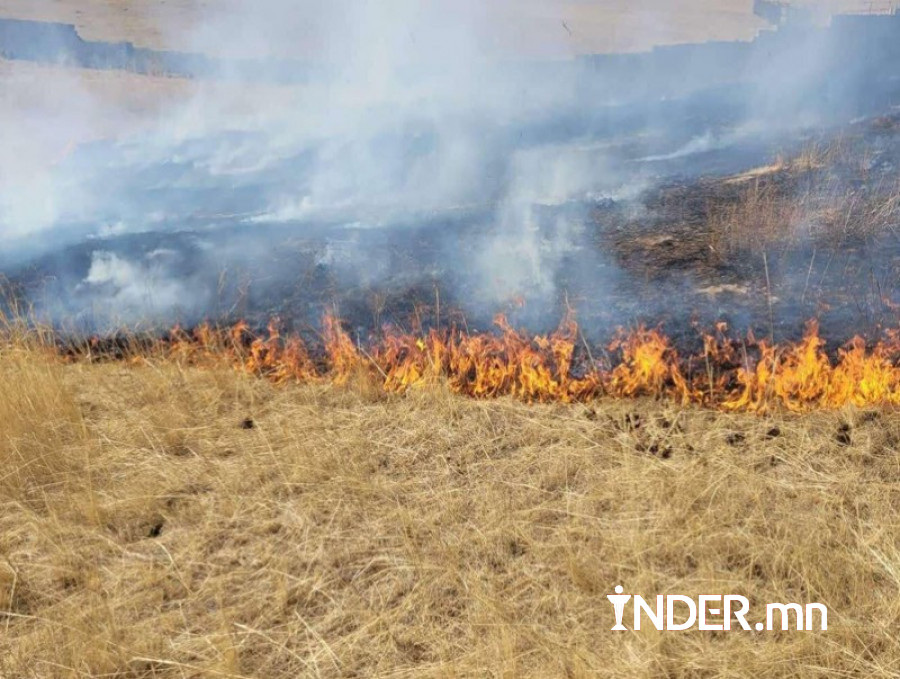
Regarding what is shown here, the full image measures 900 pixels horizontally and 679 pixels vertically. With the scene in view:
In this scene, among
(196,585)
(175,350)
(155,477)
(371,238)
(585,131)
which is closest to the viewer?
(196,585)

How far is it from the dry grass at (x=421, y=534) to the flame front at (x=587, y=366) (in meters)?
0.21

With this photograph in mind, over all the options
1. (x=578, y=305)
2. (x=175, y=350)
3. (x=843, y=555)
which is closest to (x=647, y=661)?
(x=843, y=555)

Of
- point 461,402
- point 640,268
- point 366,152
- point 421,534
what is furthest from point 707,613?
point 366,152

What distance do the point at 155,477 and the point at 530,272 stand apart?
303cm

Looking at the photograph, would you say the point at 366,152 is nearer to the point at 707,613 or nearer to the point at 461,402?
the point at 461,402

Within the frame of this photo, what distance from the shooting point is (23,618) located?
3.38 meters

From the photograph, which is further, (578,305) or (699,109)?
(699,109)

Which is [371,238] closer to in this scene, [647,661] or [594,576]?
[594,576]

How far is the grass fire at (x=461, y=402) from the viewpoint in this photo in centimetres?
320

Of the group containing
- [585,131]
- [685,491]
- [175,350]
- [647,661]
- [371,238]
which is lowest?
[647,661]

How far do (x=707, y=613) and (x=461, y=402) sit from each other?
192cm

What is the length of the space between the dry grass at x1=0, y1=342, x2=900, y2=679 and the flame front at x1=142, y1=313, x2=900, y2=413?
21 cm

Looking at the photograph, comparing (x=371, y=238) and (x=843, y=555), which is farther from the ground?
(x=371, y=238)

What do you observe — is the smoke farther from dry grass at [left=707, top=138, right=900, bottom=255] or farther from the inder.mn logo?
the inder.mn logo
